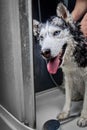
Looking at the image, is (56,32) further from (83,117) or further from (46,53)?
(83,117)

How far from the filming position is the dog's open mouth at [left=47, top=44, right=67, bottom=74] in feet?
3.69

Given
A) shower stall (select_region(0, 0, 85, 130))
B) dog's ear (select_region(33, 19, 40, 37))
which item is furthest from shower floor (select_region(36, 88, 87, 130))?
dog's ear (select_region(33, 19, 40, 37))

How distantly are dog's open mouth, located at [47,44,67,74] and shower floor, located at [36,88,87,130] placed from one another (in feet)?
0.50

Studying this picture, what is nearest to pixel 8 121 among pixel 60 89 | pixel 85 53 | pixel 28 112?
pixel 28 112

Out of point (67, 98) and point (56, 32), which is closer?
point (56, 32)

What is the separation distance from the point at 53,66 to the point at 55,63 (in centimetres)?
2

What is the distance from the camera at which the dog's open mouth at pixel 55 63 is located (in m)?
1.13

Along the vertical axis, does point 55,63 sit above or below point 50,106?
above

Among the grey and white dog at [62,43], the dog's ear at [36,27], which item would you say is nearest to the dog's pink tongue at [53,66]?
the grey and white dog at [62,43]

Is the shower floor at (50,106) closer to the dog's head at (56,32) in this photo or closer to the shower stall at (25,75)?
the shower stall at (25,75)

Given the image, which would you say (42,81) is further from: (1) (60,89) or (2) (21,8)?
(2) (21,8)

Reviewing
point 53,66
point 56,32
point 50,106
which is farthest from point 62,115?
point 56,32

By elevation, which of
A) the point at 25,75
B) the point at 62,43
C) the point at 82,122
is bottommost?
the point at 82,122

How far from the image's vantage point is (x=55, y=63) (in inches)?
45.3
